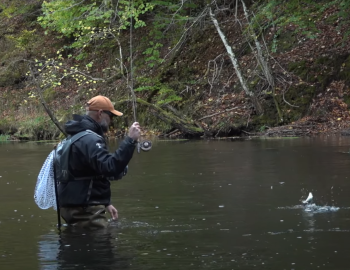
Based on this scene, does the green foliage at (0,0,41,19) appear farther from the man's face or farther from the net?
the man's face

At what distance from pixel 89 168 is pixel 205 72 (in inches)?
834

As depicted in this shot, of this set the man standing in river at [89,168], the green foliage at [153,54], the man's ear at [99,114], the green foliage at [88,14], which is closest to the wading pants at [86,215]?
the man standing in river at [89,168]

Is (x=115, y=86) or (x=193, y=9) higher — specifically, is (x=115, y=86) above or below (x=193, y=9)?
below

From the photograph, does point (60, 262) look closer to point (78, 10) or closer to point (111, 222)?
point (111, 222)

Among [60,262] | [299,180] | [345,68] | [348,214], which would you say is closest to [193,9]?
[345,68]

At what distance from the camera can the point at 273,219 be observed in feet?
29.6

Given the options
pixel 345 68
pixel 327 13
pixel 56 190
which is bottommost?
pixel 56 190

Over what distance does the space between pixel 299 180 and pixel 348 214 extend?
3.41 meters

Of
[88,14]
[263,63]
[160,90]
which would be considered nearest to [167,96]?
[160,90]

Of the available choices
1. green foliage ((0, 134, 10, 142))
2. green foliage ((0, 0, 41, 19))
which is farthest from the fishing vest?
green foliage ((0, 0, 41, 19))

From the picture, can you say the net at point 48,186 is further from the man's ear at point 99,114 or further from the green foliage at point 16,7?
the green foliage at point 16,7

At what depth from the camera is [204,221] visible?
29.9ft

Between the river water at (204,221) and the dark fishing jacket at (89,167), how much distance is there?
0.45 metres

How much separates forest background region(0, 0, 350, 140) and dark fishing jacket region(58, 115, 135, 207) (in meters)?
15.9
